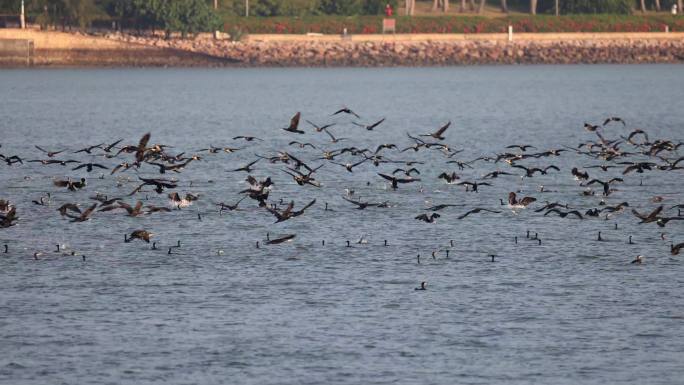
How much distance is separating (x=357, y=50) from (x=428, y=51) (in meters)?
10.1

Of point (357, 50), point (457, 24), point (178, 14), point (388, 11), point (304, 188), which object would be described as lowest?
point (357, 50)

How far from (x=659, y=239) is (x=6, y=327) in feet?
64.8

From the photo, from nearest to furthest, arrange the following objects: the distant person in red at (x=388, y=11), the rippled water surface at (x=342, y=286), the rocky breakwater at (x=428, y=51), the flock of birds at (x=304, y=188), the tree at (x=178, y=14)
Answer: the rippled water surface at (x=342, y=286) → the flock of birds at (x=304, y=188) → the tree at (x=178, y=14) → the rocky breakwater at (x=428, y=51) → the distant person in red at (x=388, y=11)

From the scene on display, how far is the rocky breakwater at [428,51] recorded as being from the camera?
182 metres

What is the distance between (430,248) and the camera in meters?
41.6

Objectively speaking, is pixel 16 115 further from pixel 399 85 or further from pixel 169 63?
pixel 169 63

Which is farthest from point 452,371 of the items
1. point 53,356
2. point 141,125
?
point 141,125

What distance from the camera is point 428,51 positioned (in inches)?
7490

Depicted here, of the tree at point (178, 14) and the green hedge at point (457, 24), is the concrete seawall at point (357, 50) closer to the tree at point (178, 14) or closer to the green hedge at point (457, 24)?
the green hedge at point (457, 24)

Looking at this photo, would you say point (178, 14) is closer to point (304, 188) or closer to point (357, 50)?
point (357, 50)

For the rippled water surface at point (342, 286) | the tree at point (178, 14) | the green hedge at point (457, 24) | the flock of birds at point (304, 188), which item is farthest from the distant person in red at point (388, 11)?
the flock of birds at point (304, 188)

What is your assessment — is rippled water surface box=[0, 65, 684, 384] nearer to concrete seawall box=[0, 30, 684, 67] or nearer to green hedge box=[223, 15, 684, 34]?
concrete seawall box=[0, 30, 684, 67]

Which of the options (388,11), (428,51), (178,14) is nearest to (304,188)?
(178,14)

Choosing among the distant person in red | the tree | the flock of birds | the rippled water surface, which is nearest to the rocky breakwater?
the tree
